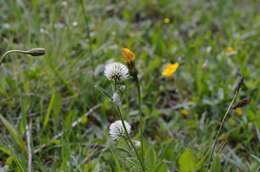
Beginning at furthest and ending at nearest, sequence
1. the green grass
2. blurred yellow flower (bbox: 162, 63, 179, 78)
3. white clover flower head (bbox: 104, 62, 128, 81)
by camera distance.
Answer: blurred yellow flower (bbox: 162, 63, 179, 78) < the green grass < white clover flower head (bbox: 104, 62, 128, 81)

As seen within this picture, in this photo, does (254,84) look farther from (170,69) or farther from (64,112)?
(64,112)

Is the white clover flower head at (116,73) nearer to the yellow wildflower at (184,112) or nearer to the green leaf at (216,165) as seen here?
the green leaf at (216,165)

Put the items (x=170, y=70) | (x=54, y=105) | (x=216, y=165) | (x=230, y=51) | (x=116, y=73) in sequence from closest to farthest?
(x=116, y=73)
(x=216, y=165)
(x=54, y=105)
(x=170, y=70)
(x=230, y=51)

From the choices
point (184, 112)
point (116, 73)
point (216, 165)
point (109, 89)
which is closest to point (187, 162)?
point (216, 165)

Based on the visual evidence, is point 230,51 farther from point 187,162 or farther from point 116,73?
point 116,73

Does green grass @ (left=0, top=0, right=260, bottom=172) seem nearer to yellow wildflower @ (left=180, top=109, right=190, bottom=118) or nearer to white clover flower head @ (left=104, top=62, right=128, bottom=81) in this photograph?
yellow wildflower @ (left=180, top=109, right=190, bottom=118)

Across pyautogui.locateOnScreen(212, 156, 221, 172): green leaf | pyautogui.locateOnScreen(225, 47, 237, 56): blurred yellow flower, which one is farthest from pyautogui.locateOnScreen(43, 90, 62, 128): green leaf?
pyautogui.locateOnScreen(225, 47, 237, 56): blurred yellow flower

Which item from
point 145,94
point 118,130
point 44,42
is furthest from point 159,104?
point 118,130
